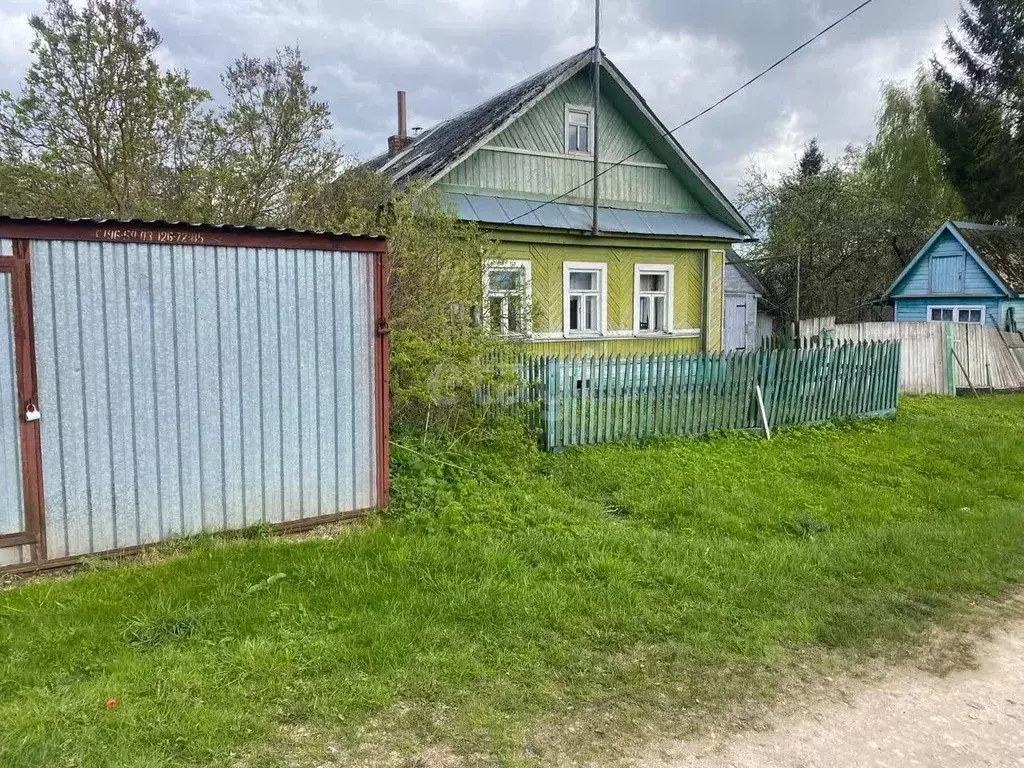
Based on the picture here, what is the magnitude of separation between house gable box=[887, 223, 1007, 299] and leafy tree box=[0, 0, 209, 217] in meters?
22.9

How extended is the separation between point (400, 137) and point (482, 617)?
18.9 m

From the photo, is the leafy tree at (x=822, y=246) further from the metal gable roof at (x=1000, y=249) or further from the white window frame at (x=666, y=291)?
the white window frame at (x=666, y=291)

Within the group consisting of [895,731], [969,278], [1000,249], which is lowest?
[895,731]

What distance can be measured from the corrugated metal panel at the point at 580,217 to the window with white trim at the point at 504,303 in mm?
2507

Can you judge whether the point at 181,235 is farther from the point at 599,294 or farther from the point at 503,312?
the point at 599,294

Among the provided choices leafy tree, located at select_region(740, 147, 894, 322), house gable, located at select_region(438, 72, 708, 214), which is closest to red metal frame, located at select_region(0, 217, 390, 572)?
house gable, located at select_region(438, 72, 708, 214)

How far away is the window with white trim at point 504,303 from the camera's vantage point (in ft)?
30.7

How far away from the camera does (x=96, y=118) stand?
33.3 feet

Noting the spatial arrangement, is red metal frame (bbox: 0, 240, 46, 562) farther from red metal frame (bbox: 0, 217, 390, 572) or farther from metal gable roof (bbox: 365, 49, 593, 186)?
metal gable roof (bbox: 365, 49, 593, 186)

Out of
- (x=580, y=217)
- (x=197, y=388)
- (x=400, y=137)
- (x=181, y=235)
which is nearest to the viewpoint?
(x=181, y=235)

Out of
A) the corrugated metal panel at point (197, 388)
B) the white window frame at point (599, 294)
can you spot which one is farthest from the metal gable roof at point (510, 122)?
the corrugated metal panel at point (197, 388)

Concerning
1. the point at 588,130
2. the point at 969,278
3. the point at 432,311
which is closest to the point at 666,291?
the point at 588,130

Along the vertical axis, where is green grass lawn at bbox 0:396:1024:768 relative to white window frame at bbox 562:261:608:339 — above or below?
below

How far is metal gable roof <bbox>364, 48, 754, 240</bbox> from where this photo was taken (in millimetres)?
12891
